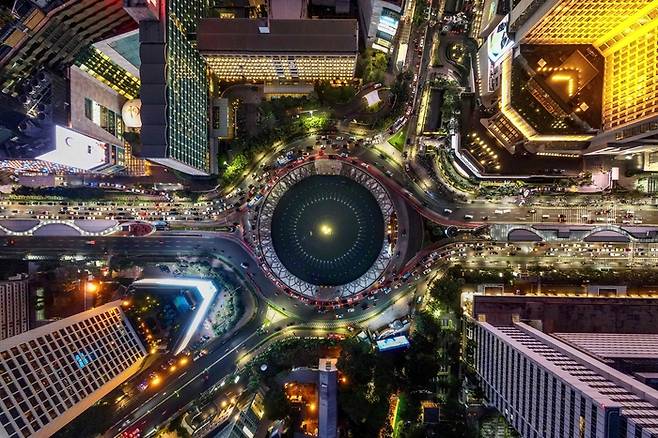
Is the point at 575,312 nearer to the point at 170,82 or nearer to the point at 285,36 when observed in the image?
the point at 285,36

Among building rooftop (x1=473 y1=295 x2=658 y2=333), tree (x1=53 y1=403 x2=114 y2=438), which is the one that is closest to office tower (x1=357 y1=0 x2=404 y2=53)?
building rooftop (x1=473 y1=295 x2=658 y2=333)

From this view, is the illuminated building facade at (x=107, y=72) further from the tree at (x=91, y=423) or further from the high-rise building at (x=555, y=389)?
the high-rise building at (x=555, y=389)

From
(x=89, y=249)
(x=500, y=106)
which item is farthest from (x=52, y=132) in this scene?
(x=500, y=106)

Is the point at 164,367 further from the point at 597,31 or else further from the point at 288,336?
the point at 597,31

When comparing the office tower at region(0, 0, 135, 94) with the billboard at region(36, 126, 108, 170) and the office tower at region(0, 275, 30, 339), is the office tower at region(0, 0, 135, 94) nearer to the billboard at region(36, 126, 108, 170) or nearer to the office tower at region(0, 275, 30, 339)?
the billboard at region(36, 126, 108, 170)

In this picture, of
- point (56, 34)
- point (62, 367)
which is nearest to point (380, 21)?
point (56, 34)
